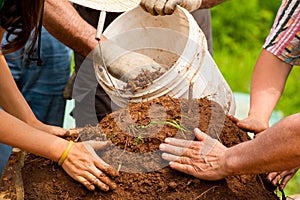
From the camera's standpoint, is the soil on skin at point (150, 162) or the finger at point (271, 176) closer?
the soil on skin at point (150, 162)

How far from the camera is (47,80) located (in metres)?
3.39

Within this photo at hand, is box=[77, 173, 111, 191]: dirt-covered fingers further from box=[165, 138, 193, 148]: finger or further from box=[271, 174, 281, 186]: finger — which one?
box=[271, 174, 281, 186]: finger

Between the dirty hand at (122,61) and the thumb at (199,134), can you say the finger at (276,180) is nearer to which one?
the thumb at (199,134)

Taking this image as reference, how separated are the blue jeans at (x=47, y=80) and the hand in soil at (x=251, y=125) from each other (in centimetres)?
135

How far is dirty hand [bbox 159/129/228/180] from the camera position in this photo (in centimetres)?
201

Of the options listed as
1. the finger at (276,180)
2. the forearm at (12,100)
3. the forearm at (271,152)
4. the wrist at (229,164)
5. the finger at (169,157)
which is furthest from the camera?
the forearm at (12,100)

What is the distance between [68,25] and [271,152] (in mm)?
1227

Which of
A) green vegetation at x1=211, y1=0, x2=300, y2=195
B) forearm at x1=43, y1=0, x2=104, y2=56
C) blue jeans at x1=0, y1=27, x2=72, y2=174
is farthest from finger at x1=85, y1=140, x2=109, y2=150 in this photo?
green vegetation at x1=211, y1=0, x2=300, y2=195

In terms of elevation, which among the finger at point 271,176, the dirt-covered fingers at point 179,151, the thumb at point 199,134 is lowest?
the finger at point 271,176

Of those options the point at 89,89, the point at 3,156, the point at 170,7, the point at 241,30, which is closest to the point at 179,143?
the point at 170,7

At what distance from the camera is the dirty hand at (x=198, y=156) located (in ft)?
6.58

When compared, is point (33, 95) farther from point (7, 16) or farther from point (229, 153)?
point (229, 153)

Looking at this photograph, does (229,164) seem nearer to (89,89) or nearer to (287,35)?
(287,35)

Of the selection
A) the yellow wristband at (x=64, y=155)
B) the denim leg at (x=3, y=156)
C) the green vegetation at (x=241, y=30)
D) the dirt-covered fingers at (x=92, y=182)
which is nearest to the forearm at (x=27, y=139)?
the yellow wristband at (x=64, y=155)
